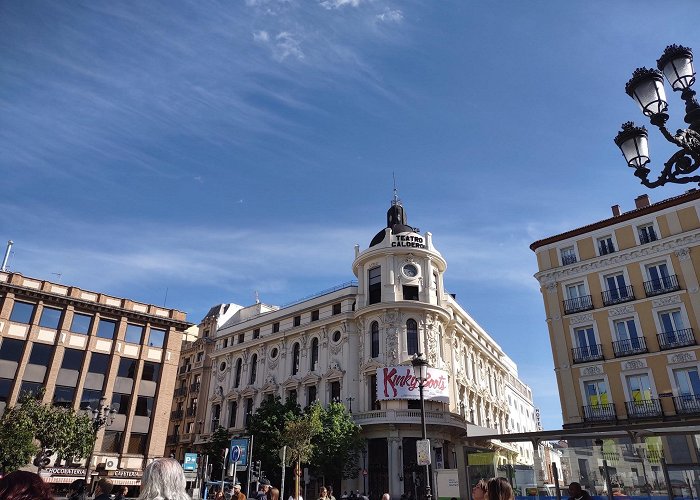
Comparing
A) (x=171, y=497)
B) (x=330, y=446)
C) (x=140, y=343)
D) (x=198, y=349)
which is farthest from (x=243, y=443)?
(x=198, y=349)

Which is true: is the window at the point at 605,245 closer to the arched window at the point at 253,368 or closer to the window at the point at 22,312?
the arched window at the point at 253,368

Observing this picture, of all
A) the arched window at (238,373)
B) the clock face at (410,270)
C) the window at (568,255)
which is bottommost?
the arched window at (238,373)

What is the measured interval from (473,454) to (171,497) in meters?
13.5

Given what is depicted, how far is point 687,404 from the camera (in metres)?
24.2

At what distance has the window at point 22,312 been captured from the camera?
33.4 meters

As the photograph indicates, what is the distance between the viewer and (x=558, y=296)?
3061 centimetres

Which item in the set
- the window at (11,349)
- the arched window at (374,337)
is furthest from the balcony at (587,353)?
the window at (11,349)

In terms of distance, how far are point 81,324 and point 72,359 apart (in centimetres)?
250

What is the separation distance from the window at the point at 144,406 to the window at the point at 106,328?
16.6 ft

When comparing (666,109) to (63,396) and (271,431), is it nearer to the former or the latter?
(271,431)

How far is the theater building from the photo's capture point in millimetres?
35531

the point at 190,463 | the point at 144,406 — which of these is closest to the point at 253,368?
the point at 144,406

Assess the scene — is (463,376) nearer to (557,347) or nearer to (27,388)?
(557,347)

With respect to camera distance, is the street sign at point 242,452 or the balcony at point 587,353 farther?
the balcony at point 587,353
